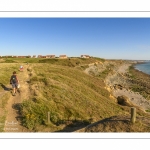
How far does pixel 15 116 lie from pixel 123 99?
19.6m

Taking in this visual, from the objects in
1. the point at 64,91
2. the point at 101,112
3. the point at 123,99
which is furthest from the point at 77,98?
the point at 123,99

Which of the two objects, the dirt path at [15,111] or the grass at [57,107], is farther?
the grass at [57,107]

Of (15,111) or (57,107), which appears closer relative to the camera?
(15,111)

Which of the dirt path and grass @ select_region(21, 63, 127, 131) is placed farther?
grass @ select_region(21, 63, 127, 131)
